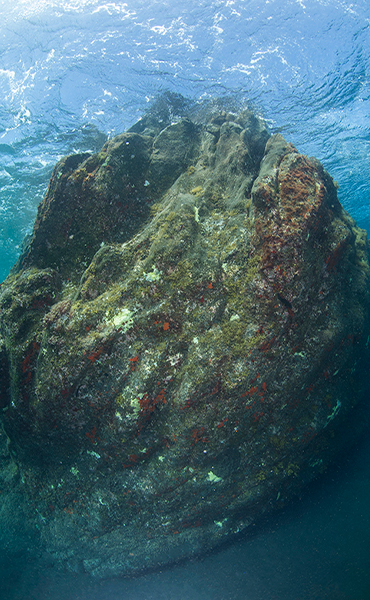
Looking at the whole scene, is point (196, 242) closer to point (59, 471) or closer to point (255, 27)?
point (59, 471)

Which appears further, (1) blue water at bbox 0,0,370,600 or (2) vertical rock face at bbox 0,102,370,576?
(1) blue water at bbox 0,0,370,600

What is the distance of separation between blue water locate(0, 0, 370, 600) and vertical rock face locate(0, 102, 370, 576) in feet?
3.11

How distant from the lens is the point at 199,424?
3.99 meters

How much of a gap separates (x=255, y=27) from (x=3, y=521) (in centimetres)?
1573

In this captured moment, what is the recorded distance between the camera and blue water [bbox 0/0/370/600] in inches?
219

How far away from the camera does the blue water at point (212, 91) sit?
5566 millimetres

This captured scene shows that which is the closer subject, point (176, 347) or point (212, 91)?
point (176, 347)

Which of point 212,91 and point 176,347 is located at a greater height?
point 212,91

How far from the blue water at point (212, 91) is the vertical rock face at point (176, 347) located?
0.95 metres

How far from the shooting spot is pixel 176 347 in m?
3.96

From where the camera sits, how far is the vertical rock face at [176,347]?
154 inches

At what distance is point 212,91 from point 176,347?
1067 cm

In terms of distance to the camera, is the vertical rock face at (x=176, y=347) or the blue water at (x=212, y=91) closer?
the vertical rock face at (x=176, y=347)

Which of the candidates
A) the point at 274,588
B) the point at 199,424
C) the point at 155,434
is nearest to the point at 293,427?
the point at 199,424
